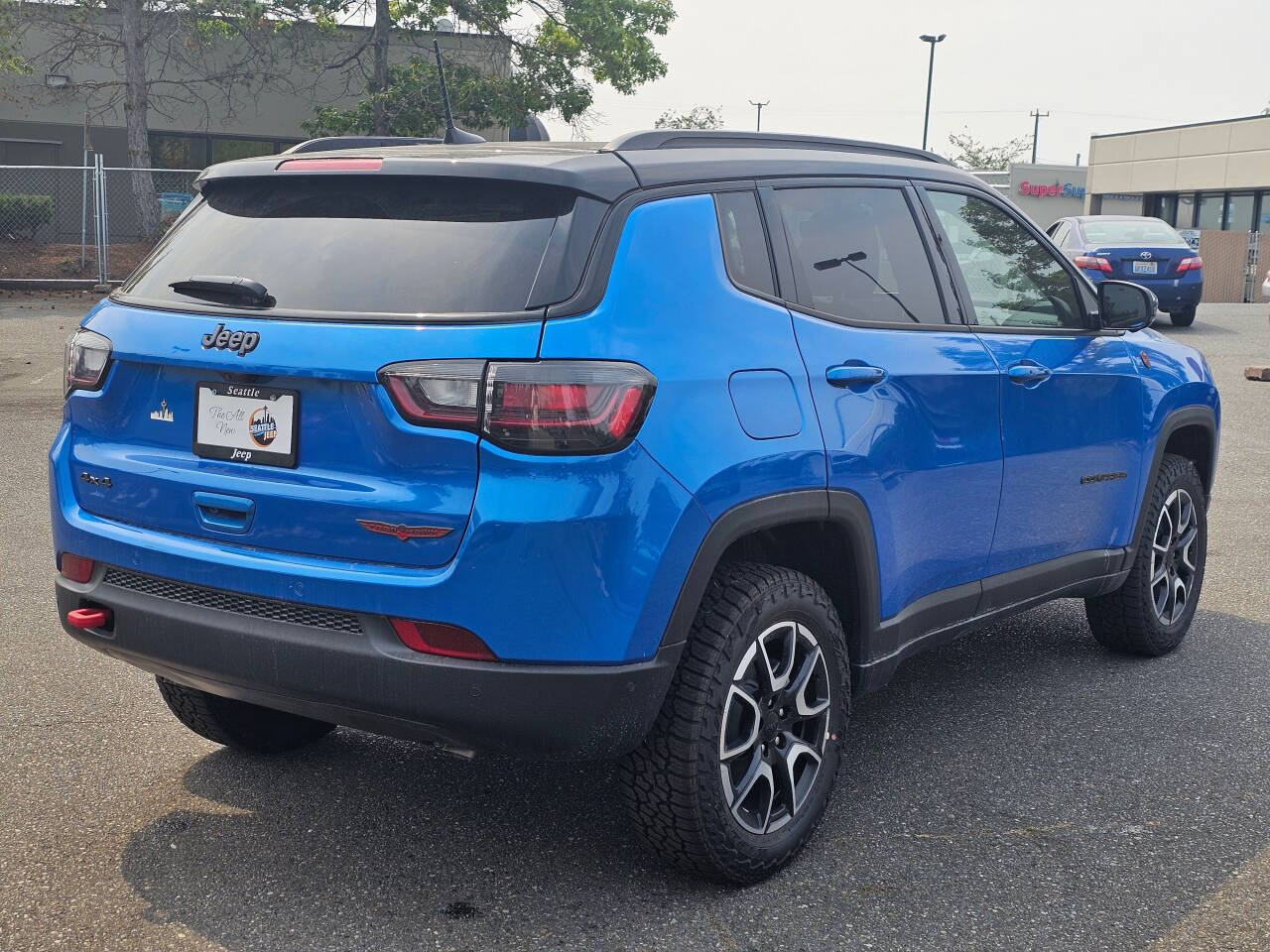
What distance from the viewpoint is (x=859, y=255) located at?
12.7 feet

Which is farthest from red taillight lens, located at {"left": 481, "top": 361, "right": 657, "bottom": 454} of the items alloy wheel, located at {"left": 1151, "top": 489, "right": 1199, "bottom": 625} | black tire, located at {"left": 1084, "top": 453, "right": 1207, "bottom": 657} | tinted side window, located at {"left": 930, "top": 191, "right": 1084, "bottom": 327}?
alloy wheel, located at {"left": 1151, "top": 489, "right": 1199, "bottom": 625}

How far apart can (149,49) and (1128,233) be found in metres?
21.3

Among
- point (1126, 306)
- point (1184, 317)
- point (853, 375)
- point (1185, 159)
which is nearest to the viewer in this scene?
point (853, 375)

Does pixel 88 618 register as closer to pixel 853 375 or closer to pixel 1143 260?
pixel 853 375

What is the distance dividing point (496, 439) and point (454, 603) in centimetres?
35

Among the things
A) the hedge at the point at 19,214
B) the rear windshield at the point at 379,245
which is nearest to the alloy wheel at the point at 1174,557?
the rear windshield at the point at 379,245

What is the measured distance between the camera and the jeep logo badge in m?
3.10

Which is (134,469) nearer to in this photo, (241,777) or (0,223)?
(241,777)

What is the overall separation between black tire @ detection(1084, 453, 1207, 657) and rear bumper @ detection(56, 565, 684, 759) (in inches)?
109

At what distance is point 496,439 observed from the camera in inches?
112

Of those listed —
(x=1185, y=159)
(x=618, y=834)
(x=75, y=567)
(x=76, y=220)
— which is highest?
(x=1185, y=159)

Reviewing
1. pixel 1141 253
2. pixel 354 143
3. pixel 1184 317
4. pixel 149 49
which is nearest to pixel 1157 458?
pixel 354 143

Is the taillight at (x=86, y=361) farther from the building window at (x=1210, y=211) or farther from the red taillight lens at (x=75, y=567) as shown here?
the building window at (x=1210, y=211)

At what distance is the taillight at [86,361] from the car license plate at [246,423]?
360mm
